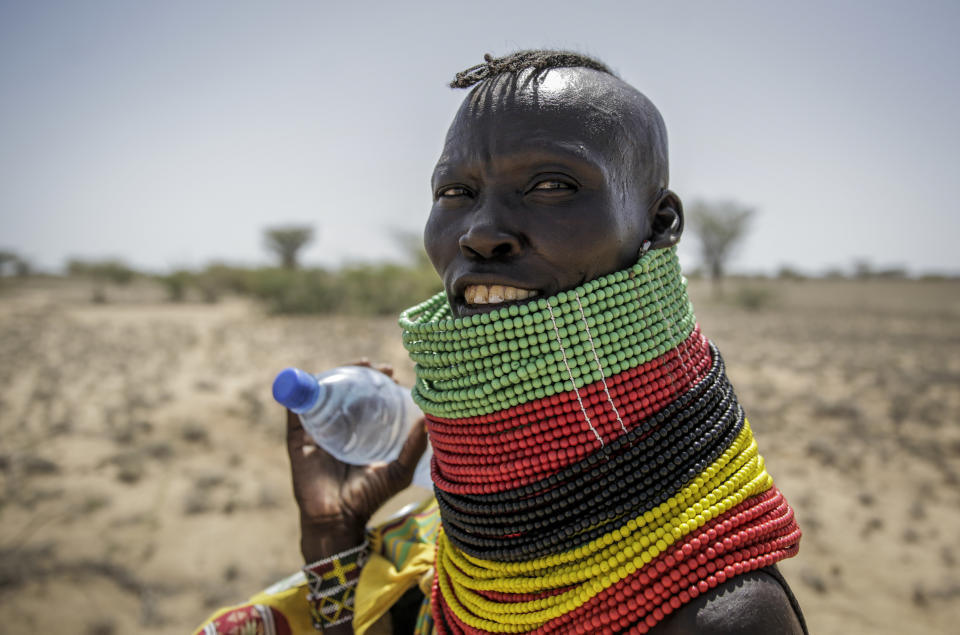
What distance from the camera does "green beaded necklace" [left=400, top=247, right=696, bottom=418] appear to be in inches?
46.6

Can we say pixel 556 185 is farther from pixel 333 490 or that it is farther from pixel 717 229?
pixel 717 229

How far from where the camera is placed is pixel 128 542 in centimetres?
518

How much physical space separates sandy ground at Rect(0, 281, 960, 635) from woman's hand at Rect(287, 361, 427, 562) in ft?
10.9

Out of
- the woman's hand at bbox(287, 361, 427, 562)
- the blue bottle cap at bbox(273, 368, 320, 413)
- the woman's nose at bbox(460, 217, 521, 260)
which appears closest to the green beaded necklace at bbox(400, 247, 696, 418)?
the woman's nose at bbox(460, 217, 521, 260)

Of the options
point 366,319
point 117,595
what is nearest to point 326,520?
point 117,595

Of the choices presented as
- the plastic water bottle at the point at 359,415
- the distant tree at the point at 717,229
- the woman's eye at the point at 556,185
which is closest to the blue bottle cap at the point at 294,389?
the plastic water bottle at the point at 359,415

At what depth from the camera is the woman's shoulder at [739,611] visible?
41.2 inches

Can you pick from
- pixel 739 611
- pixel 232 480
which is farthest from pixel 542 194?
pixel 232 480

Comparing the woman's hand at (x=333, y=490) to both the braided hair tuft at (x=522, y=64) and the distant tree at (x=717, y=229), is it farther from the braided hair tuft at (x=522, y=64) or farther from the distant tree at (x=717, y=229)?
the distant tree at (x=717, y=229)

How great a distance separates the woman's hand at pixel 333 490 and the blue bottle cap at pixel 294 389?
0.23 m

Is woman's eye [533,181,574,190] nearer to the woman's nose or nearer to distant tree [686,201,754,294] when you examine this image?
the woman's nose

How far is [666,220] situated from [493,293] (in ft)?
1.57

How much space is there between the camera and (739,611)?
3.45 feet

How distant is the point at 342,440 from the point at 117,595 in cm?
384
